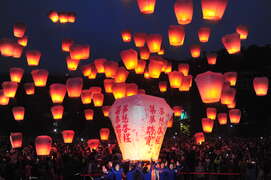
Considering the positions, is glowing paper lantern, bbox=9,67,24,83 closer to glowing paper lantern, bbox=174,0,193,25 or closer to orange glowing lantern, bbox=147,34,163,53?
orange glowing lantern, bbox=147,34,163,53

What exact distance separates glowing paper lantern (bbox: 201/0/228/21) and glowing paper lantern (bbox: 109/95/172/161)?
2833mm

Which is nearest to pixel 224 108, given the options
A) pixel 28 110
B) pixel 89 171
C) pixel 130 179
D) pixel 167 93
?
pixel 167 93

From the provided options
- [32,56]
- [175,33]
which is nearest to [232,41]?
[175,33]

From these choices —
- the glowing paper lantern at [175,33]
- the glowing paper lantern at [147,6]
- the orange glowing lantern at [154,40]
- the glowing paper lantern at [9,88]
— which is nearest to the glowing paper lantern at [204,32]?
the orange glowing lantern at [154,40]

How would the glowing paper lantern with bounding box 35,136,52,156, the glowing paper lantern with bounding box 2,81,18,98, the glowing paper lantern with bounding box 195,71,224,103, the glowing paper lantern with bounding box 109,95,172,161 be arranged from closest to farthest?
the glowing paper lantern with bounding box 109,95,172,161, the glowing paper lantern with bounding box 195,71,224,103, the glowing paper lantern with bounding box 35,136,52,156, the glowing paper lantern with bounding box 2,81,18,98

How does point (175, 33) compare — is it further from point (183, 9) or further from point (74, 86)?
point (74, 86)

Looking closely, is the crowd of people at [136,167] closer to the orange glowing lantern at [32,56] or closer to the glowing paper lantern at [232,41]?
the glowing paper lantern at [232,41]

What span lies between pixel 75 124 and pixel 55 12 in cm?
1354

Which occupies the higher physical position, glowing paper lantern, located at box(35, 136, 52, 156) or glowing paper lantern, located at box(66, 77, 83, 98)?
glowing paper lantern, located at box(66, 77, 83, 98)

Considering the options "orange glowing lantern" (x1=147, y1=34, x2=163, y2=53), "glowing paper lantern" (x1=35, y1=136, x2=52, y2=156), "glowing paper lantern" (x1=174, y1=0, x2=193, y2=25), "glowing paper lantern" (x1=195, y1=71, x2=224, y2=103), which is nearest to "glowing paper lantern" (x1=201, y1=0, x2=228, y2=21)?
"glowing paper lantern" (x1=174, y1=0, x2=193, y2=25)

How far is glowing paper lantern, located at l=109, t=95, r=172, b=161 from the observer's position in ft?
39.5

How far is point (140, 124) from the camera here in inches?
473

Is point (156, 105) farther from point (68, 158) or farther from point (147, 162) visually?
point (68, 158)

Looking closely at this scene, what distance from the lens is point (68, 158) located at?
13.5 metres
